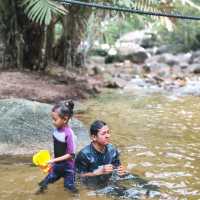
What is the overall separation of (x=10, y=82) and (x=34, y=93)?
617mm

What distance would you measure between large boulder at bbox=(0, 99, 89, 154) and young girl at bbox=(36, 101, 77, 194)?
5.07 feet

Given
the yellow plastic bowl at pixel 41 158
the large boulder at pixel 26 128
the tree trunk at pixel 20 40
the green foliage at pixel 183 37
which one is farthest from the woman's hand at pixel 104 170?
the green foliage at pixel 183 37

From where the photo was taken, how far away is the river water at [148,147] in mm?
5203

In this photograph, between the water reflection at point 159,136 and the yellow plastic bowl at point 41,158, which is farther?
the water reflection at point 159,136

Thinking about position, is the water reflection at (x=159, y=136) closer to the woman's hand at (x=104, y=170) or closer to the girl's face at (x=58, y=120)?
the woman's hand at (x=104, y=170)

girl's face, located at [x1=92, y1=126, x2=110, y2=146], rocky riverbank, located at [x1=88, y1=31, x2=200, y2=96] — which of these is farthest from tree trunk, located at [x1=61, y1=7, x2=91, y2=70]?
girl's face, located at [x1=92, y1=126, x2=110, y2=146]

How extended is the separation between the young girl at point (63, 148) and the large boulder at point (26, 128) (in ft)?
5.07

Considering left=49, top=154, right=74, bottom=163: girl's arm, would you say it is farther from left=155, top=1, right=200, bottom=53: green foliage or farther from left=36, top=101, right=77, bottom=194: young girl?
left=155, top=1, right=200, bottom=53: green foliage

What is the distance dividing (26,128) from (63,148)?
1.86 metres

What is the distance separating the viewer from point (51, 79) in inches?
441

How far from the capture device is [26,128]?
22.0 ft

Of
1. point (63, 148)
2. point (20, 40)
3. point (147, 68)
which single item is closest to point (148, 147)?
point (63, 148)

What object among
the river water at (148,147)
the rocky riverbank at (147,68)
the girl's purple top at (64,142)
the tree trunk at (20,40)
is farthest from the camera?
the rocky riverbank at (147,68)

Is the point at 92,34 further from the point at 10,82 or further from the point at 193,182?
the point at 193,182
